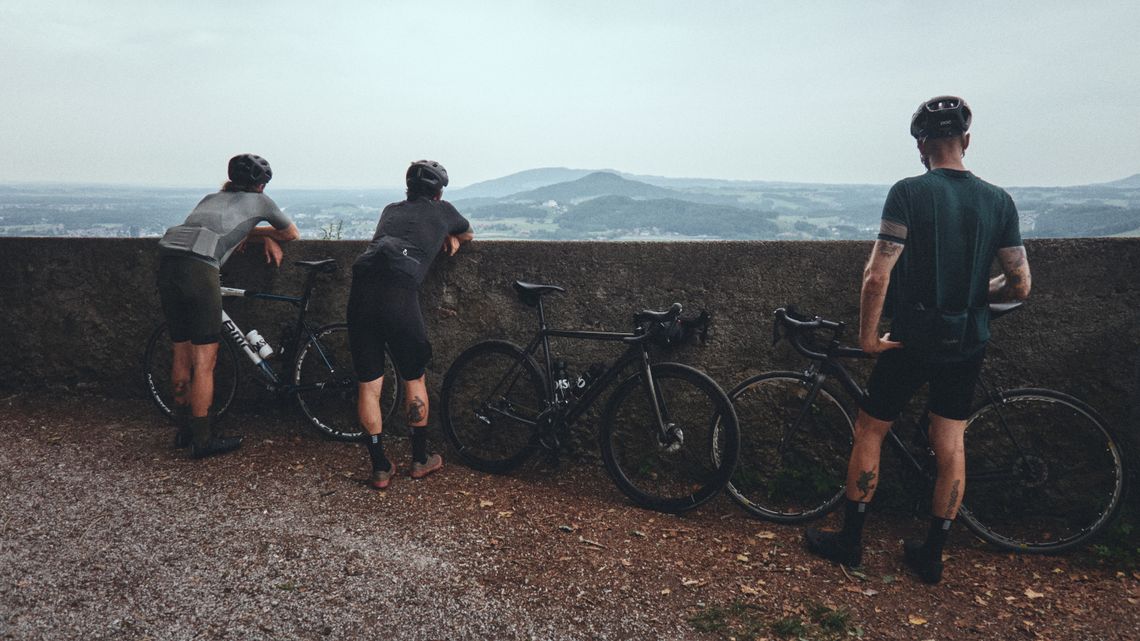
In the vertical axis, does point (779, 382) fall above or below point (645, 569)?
above

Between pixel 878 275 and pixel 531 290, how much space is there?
219 cm

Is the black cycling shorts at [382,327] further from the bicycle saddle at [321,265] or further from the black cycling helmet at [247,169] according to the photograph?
the black cycling helmet at [247,169]

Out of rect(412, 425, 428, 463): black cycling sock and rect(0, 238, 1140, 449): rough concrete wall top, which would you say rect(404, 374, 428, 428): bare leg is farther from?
rect(0, 238, 1140, 449): rough concrete wall top

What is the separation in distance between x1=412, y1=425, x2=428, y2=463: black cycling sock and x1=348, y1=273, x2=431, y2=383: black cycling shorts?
1.40ft

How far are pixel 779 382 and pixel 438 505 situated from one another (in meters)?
2.28

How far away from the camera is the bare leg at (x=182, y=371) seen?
191 inches

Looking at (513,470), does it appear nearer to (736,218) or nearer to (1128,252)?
(1128,252)

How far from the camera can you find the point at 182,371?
4.91 meters

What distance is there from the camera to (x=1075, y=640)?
2.94m

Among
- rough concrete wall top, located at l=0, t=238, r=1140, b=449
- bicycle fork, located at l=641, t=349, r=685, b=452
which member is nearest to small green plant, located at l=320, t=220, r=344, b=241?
rough concrete wall top, located at l=0, t=238, r=1140, b=449

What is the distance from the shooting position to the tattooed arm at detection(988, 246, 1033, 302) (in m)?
3.17

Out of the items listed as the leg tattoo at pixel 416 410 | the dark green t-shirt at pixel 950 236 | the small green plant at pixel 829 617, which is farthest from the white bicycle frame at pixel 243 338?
the dark green t-shirt at pixel 950 236

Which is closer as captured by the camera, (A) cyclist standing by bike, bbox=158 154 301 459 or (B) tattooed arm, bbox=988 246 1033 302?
(B) tattooed arm, bbox=988 246 1033 302

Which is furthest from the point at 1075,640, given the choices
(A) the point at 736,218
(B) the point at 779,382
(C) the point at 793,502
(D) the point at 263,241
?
(A) the point at 736,218
